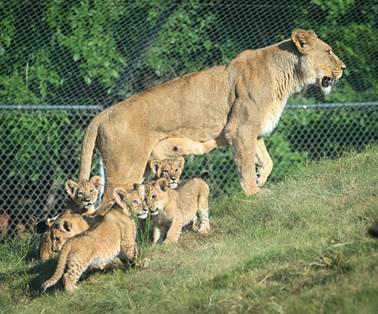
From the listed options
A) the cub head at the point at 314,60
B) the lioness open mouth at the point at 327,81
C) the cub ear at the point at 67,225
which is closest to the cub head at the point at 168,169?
the cub ear at the point at 67,225

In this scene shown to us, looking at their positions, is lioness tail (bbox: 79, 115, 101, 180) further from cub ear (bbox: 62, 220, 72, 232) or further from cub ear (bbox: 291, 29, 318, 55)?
cub ear (bbox: 291, 29, 318, 55)

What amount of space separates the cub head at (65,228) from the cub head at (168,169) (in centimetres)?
98

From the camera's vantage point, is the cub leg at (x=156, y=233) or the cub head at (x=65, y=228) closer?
the cub head at (x=65, y=228)

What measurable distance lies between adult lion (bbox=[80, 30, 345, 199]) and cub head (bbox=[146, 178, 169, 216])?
904 mm

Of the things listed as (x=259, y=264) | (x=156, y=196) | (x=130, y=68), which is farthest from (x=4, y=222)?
(x=259, y=264)

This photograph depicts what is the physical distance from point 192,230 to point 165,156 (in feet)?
2.65

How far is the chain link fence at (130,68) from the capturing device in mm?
11133

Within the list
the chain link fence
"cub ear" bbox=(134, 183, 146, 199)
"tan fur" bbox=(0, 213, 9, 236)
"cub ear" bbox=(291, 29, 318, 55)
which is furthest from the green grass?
the chain link fence

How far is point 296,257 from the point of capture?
647 centimetres

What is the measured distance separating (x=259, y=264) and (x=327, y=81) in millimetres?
3475

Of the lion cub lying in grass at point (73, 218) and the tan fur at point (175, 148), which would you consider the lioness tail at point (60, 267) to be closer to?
the lion cub lying in grass at point (73, 218)

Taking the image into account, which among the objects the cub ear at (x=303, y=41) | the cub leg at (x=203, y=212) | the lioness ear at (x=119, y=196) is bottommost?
the cub leg at (x=203, y=212)

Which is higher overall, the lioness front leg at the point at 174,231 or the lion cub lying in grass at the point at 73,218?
the lion cub lying in grass at the point at 73,218

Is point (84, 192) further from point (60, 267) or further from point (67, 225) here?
point (60, 267)
